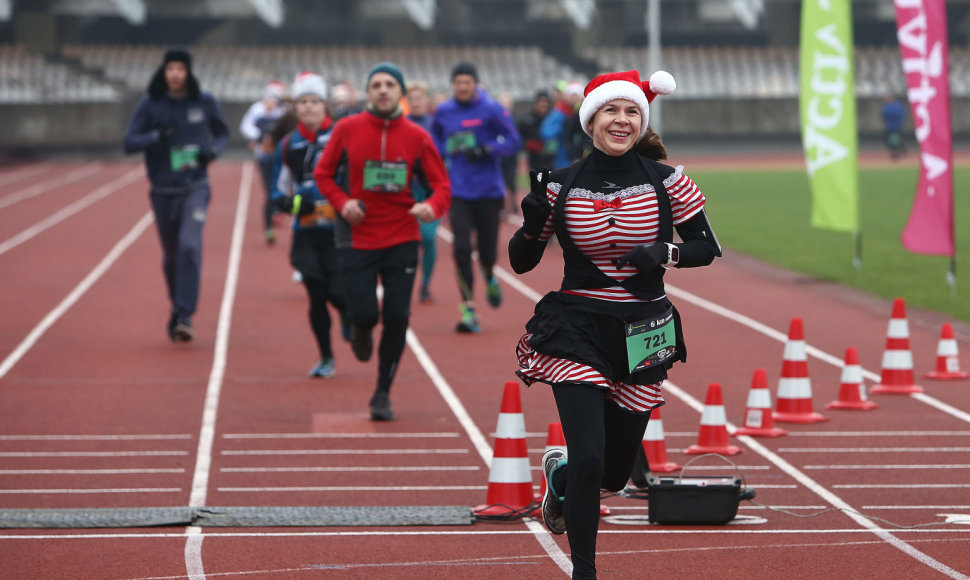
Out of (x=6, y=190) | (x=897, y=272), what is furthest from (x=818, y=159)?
(x=6, y=190)

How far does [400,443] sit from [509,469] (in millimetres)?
1967

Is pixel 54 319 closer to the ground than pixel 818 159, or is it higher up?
closer to the ground

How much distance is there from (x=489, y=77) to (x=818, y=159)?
4192 centimetres

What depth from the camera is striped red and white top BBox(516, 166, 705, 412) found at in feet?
18.2

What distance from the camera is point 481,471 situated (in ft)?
27.6

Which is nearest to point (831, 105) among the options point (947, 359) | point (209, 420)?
point (947, 359)

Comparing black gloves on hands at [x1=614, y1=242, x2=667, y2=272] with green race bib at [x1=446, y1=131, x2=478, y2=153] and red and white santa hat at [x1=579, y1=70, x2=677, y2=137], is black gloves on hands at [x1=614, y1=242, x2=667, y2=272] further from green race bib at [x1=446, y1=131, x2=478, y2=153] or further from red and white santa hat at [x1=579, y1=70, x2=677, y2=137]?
green race bib at [x1=446, y1=131, x2=478, y2=153]

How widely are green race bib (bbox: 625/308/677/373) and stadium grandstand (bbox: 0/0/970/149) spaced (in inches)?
1923

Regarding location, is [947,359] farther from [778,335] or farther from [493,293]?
[493,293]

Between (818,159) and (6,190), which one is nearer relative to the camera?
(818,159)

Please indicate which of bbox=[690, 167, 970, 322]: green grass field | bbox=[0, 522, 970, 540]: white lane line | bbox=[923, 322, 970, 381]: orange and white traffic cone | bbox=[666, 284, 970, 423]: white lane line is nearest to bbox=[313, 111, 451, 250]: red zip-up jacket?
bbox=[0, 522, 970, 540]: white lane line

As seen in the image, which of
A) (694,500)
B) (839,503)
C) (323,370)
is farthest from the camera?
(323,370)

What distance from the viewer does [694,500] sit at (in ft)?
23.0

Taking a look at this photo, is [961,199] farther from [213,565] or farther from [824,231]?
[213,565]
